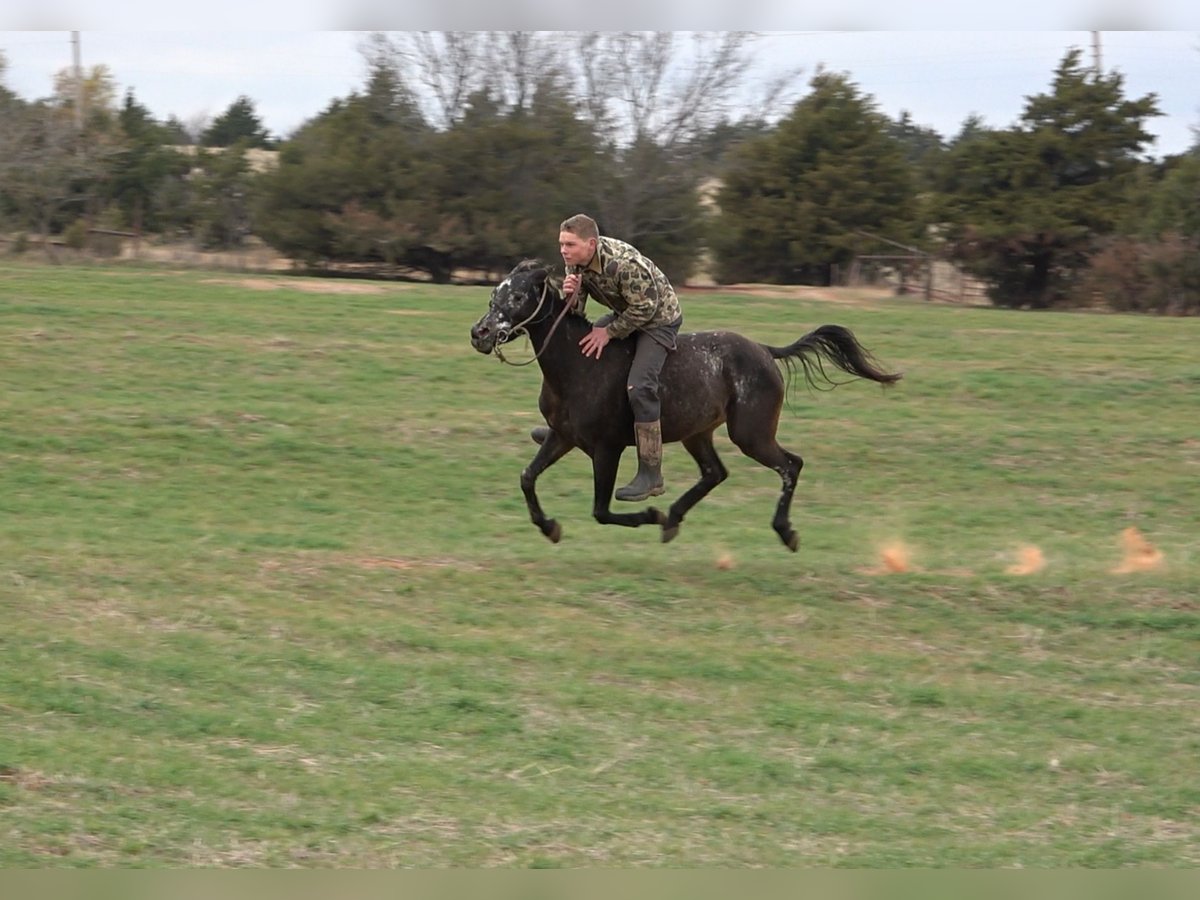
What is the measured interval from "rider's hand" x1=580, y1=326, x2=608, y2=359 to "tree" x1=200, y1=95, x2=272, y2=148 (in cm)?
4209

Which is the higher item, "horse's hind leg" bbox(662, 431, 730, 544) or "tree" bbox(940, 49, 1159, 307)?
"tree" bbox(940, 49, 1159, 307)

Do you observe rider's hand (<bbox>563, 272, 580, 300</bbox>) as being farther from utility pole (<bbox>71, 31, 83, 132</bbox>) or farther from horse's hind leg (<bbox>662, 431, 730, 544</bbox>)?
utility pole (<bbox>71, 31, 83, 132</bbox>)

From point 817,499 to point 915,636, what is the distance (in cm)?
465

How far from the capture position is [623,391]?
34.6 ft

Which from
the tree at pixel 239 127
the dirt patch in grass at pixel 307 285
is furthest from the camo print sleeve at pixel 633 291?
the tree at pixel 239 127

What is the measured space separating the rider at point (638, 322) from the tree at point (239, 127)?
42.1 m

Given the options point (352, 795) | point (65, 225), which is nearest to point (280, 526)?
point (352, 795)

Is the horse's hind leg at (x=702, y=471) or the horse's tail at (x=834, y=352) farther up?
the horse's tail at (x=834, y=352)

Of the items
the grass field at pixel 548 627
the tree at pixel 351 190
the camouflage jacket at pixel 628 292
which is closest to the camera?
the grass field at pixel 548 627

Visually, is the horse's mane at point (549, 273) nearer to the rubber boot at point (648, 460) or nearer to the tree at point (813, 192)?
the rubber boot at point (648, 460)

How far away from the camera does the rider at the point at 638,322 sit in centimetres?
1010

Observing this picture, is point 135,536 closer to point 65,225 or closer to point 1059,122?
point 65,225

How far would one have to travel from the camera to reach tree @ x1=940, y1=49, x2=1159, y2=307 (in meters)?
35.4

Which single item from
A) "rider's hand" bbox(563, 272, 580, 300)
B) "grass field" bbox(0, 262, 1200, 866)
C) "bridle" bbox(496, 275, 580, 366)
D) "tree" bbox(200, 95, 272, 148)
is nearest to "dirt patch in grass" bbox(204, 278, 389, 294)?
"grass field" bbox(0, 262, 1200, 866)
